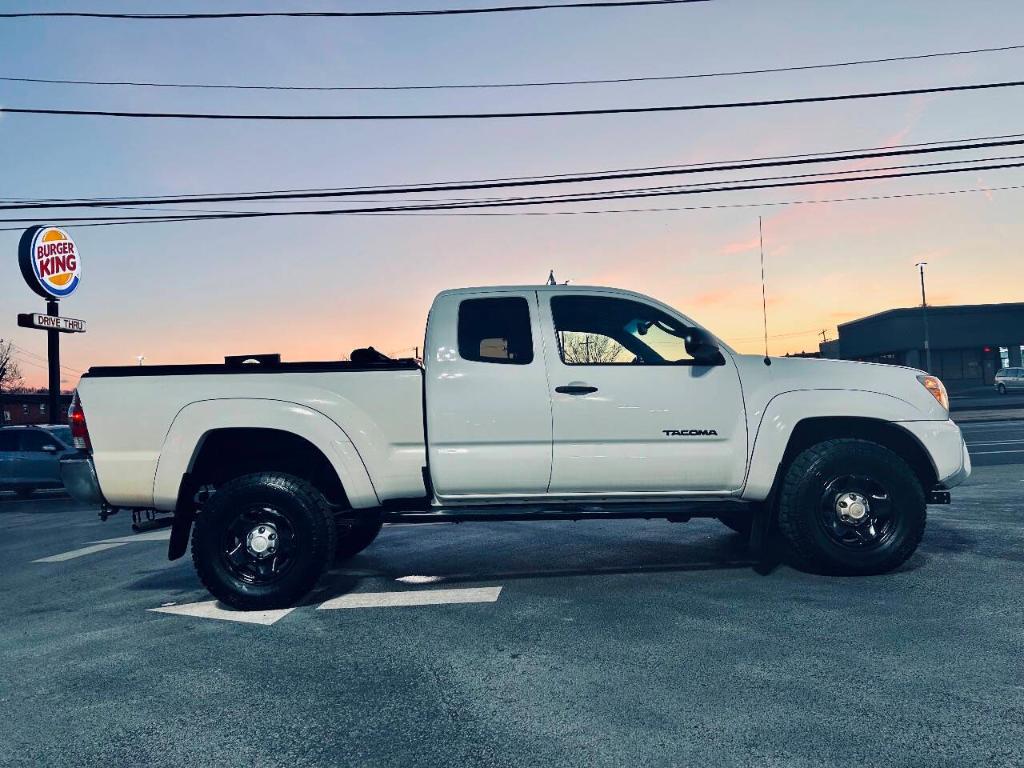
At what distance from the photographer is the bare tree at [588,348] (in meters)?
5.38

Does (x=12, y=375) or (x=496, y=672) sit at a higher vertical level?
(x=12, y=375)

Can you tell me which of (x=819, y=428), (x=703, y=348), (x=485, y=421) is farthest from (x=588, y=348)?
(x=819, y=428)

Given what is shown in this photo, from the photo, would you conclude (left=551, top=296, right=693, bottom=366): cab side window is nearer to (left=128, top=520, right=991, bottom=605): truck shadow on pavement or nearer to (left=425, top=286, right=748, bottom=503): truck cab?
(left=425, top=286, right=748, bottom=503): truck cab

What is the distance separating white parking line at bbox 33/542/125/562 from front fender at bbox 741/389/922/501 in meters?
6.82

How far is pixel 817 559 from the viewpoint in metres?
5.31

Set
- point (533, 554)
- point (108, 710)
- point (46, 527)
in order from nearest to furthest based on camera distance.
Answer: point (108, 710)
point (533, 554)
point (46, 527)

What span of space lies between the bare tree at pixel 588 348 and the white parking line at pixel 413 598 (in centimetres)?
176

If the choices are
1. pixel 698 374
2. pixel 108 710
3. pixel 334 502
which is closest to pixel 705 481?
pixel 698 374

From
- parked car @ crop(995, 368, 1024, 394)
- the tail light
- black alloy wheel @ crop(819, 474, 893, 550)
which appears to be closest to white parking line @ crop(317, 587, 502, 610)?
the tail light

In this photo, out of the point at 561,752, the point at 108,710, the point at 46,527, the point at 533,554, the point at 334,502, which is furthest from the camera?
the point at 46,527

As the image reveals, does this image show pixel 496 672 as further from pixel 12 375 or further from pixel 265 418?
pixel 12 375

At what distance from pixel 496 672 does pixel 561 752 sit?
0.92 meters

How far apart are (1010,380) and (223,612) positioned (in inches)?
2037

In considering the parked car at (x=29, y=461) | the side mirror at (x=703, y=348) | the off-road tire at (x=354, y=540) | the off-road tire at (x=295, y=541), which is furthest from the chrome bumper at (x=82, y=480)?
the parked car at (x=29, y=461)
